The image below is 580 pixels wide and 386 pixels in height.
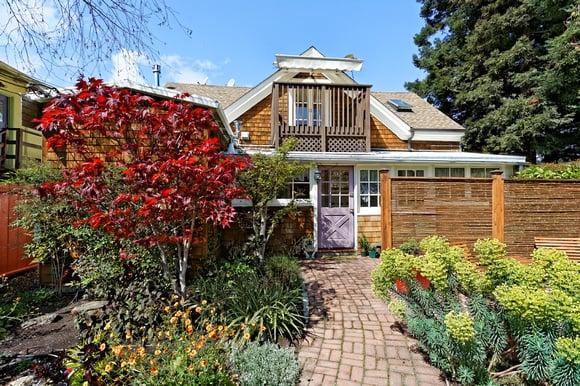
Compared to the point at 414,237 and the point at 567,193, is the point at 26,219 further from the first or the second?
the point at 567,193

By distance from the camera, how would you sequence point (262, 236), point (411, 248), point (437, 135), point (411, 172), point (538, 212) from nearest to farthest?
point (411, 248) → point (538, 212) → point (262, 236) → point (411, 172) → point (437, 135)

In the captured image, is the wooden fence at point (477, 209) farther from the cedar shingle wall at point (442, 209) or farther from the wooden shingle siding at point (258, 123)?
the wooden shingle siding at point (258, 123)

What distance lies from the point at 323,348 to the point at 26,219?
4.94 metres

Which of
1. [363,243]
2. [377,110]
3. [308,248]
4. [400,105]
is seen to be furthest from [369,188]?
[400,105]

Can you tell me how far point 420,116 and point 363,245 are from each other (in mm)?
7174

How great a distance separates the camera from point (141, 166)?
10.7ft

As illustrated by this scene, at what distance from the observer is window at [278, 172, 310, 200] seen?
805cm

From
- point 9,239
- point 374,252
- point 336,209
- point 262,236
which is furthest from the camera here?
point 336,209

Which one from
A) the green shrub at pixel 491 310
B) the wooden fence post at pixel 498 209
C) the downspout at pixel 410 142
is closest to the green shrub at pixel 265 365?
the green shrub at pixel 491 310

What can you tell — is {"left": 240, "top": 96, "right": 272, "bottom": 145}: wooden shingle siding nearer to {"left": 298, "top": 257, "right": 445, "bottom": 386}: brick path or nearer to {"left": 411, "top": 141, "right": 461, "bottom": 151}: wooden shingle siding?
{"left": 411, "top": 141, "right": 461, "bottom": 151}: wooden shingle siding

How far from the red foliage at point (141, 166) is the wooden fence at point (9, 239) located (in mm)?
3145

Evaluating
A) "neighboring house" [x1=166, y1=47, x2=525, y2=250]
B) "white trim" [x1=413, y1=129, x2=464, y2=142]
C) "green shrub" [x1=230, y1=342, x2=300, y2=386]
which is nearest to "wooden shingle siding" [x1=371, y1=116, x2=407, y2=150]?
"neighboring house" [x1=166, y1=47, x2=525, y2=250]

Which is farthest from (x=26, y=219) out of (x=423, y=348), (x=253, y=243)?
(x=423, y=348)

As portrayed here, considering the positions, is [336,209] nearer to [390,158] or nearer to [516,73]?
[390,158]
